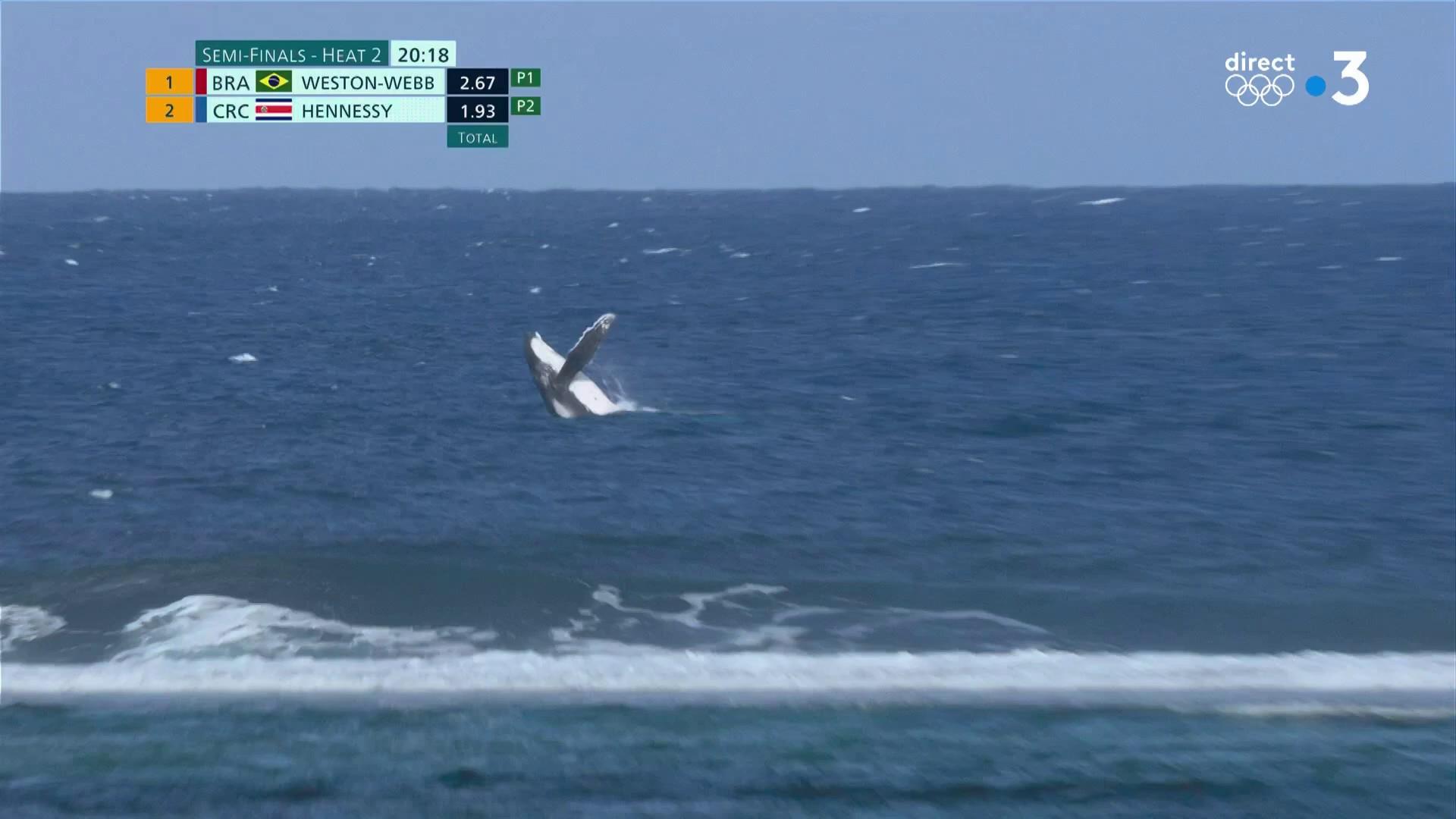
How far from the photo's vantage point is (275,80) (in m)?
21.2

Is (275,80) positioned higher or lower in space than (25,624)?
higher

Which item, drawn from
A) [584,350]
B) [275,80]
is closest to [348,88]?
[275,80]

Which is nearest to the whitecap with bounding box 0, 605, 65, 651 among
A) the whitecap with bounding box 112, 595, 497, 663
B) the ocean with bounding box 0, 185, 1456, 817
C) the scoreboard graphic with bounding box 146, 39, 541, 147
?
the ocean with bounding box 0, 185, 1456, 817

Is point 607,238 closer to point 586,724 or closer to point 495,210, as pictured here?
point 495,210

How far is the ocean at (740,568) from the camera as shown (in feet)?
36.2

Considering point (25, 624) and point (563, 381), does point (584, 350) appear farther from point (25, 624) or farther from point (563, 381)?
point (25, 624)

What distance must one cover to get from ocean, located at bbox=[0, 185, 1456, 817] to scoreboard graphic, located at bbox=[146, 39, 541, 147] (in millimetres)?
5714

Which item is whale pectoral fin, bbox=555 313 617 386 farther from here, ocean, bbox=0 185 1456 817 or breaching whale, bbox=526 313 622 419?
ocean, bbox=0 185 1456 817

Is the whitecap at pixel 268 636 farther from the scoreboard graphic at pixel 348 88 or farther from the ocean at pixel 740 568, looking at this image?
the scoreboard graphic at pixel 348 88

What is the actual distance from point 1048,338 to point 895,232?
5922 cm

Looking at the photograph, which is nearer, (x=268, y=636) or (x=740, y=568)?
(x=268, y=636)

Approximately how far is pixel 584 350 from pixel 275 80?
792 centimetres

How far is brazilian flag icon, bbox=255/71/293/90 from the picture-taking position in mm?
20969

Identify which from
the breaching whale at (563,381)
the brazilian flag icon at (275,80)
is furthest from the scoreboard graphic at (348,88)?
the breaching whale at (563,381)
